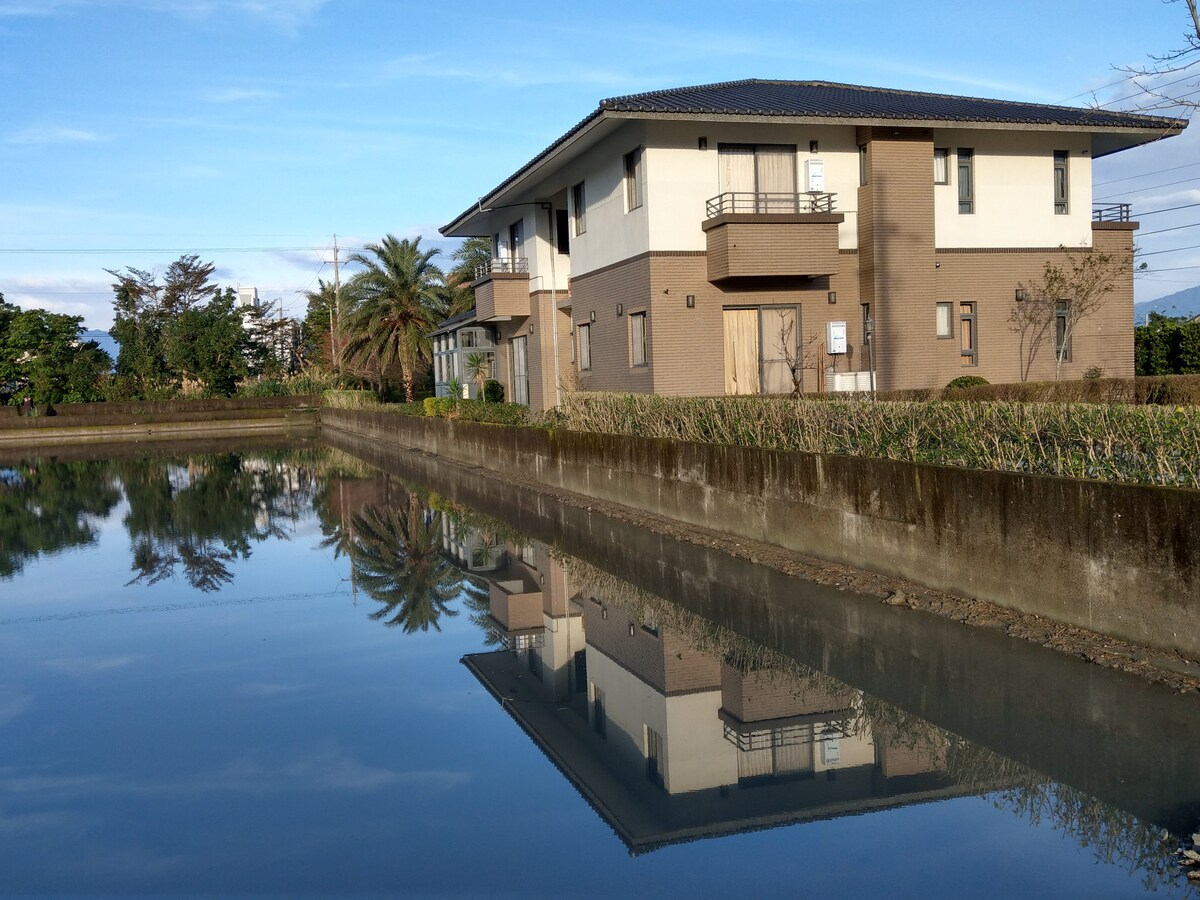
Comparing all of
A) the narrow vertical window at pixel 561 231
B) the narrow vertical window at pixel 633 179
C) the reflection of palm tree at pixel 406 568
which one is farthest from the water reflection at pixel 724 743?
the narrow vertical window at pixel 561 231

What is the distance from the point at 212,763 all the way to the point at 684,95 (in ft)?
72.1

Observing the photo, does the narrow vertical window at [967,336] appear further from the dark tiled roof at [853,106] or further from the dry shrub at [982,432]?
the dry shrub at [982,432]

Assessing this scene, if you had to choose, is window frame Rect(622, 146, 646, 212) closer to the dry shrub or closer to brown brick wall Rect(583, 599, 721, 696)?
the dry shrub

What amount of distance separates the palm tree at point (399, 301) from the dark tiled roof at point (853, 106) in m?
23.0

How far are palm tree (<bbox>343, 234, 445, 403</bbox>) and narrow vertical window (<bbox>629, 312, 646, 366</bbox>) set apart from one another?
25314 mm

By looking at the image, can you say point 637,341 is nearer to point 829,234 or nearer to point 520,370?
point 829,234

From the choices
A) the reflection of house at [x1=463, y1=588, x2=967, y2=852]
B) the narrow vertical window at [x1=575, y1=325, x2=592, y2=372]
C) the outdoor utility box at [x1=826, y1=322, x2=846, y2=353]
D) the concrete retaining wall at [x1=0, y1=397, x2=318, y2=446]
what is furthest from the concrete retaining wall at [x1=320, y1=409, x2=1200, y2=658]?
the concrete retaining wall at [x1=0, y1=397, x2=318, y2=446]

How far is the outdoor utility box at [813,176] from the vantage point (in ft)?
79.5

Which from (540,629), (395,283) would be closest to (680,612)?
(540,629)

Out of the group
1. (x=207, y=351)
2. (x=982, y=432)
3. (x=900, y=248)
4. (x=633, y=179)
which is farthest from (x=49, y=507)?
(x=207, y=351)

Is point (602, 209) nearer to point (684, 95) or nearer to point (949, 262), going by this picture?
point (684, 95)

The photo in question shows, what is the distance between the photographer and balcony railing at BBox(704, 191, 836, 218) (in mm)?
24125

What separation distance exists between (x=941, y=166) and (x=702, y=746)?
22.8 meters

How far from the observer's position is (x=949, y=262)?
26156mm
